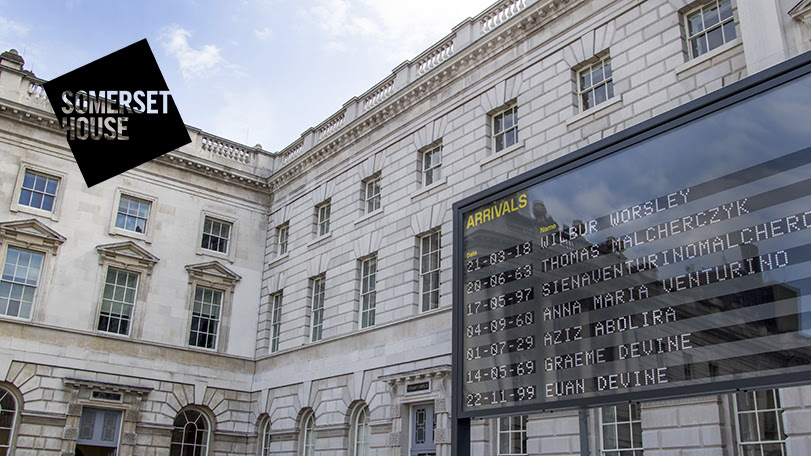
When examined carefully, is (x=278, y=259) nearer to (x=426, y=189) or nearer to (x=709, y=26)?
→ (x=426, y=189)

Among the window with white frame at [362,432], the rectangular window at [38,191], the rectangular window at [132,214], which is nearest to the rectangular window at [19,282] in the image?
the rectangular window at [38,191]

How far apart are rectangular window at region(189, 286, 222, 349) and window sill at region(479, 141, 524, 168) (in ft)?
42.1

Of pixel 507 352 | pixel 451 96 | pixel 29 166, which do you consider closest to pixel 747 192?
pixel 507 352

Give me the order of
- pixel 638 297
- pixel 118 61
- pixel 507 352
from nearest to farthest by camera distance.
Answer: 1. pixel 638 297
2. pixel 507 352
3. pixel 118 61

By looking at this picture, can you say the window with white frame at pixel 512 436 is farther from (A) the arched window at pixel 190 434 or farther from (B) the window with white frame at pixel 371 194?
(A) the arched window at pixel 190 434

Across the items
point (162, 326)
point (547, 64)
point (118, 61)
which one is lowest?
point (162, 326)

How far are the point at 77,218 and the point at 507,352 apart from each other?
1928 centimetres

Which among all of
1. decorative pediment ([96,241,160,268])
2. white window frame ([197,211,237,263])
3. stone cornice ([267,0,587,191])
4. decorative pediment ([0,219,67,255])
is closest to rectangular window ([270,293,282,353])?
white window frame ([197,211,237,263])

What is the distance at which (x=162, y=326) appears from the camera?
25172 millimetres

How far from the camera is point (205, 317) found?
2645cm

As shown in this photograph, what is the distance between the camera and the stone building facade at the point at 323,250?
1548 cm

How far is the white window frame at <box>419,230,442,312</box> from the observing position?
1970 centimetres

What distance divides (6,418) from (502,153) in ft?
55.1

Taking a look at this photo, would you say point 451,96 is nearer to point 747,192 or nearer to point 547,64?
point 547,64
